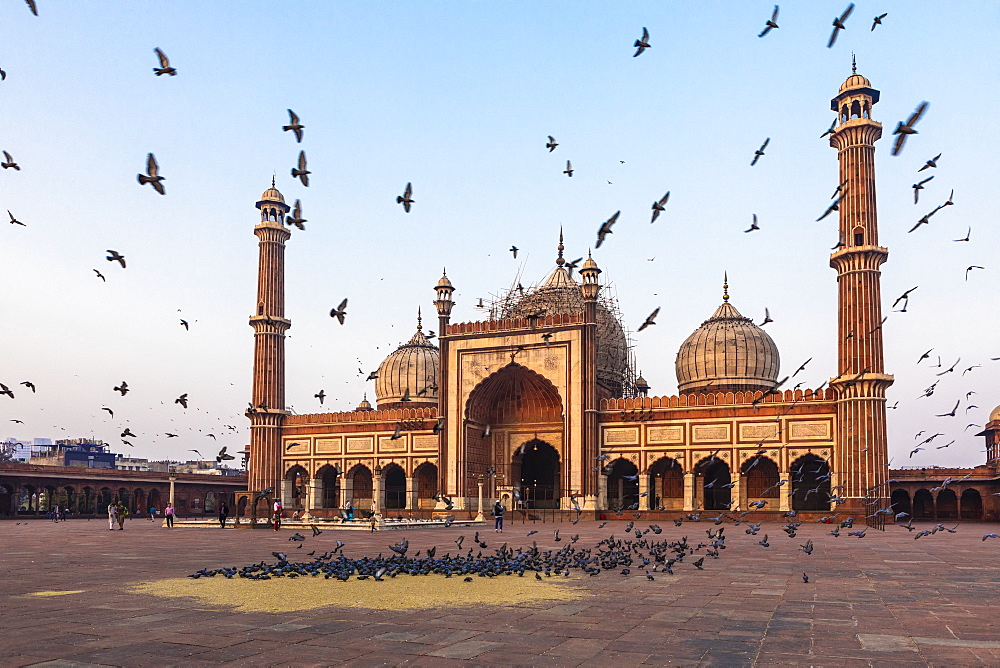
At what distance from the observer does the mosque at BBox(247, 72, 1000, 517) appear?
1377 inches

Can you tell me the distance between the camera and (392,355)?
5391 centimetres

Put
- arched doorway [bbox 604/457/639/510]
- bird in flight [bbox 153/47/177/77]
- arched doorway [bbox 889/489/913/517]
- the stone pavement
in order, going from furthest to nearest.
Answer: arched doorway [bbox 889/489/913/517]
arched doorway [bbox 604/457/639/510]
bird in flight [bbox 153/47/177/77]
the stone pavement

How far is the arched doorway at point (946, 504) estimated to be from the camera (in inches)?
1785

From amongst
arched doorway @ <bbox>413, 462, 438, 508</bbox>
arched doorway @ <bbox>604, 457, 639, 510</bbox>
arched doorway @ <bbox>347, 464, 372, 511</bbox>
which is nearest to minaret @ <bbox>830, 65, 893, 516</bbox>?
arched doorway @ <bbox>604, 457, 639, 510</bbox>

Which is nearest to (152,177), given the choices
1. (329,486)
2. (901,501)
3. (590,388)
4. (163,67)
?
(163,67)

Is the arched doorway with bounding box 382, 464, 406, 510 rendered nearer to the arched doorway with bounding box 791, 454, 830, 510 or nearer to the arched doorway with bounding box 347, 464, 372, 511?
the arched doorway with bounding box 347, 464, 372, 511

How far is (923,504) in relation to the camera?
45812 mm

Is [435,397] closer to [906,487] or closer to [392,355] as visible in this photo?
[392,355]

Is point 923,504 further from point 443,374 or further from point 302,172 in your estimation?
point 302,172

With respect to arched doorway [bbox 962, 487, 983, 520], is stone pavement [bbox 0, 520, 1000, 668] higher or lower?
higher

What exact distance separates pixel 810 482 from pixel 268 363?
27622 mm

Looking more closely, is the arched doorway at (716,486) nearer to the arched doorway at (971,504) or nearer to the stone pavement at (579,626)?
the arched doorway at (971,504)

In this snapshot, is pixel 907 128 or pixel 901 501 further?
pixel 901 501

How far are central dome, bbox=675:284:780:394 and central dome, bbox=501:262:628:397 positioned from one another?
350 centimetres
